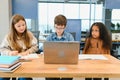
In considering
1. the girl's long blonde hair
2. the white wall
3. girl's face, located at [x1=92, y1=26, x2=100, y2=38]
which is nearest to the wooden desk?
the girl's long blonde hair

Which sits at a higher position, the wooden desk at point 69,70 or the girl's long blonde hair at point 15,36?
the girl's long blonde hair at point 15,36

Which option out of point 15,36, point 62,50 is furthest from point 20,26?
point 62,50

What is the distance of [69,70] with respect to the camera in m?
1.45

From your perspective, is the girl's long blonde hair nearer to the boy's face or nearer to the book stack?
the boy's face

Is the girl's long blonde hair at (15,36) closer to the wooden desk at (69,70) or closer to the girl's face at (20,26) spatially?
the girl's face at (20,26)

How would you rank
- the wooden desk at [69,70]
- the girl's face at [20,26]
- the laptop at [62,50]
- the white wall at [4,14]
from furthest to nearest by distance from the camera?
1. the white wall at [4,14]
2. the girl's face at [20,26]
3. the laptop at [62,50]
4. the wooden desk at [69,70]

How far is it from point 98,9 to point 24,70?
421 cm

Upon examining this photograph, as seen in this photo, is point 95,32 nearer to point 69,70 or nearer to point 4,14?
point 69,70

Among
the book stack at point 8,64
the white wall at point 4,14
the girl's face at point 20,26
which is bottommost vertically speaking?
the book stack at point 8,64

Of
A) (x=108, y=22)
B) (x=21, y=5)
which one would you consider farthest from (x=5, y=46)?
(x=108, y=22)

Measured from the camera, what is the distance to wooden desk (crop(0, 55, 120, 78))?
1.38 m

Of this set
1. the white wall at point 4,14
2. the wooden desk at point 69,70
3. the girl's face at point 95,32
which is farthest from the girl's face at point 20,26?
the white wall at point 4,14

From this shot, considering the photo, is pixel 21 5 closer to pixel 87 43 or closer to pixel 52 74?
Result: pixel 87 43

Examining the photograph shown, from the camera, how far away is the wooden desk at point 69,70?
1.38 metres
